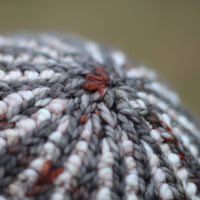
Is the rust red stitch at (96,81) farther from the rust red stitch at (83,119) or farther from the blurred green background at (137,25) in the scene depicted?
the blurred green background at (137,25)

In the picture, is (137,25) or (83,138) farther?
(137,25)

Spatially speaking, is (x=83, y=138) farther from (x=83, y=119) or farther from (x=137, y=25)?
(x=137, y=25)

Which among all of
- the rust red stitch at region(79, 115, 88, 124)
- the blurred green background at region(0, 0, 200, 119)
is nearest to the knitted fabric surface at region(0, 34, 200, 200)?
the rust red stitch at region(79, 115, 88, 124)

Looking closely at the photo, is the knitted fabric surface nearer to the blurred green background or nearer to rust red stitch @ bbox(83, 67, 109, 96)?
rust red stitch @ bbox(83, 67, 109, 96)

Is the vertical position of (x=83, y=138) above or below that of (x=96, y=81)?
below

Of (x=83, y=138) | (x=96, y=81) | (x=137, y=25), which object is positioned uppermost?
(x=137, y=25)

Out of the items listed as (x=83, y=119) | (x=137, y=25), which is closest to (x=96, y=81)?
(x=83, y=119)
